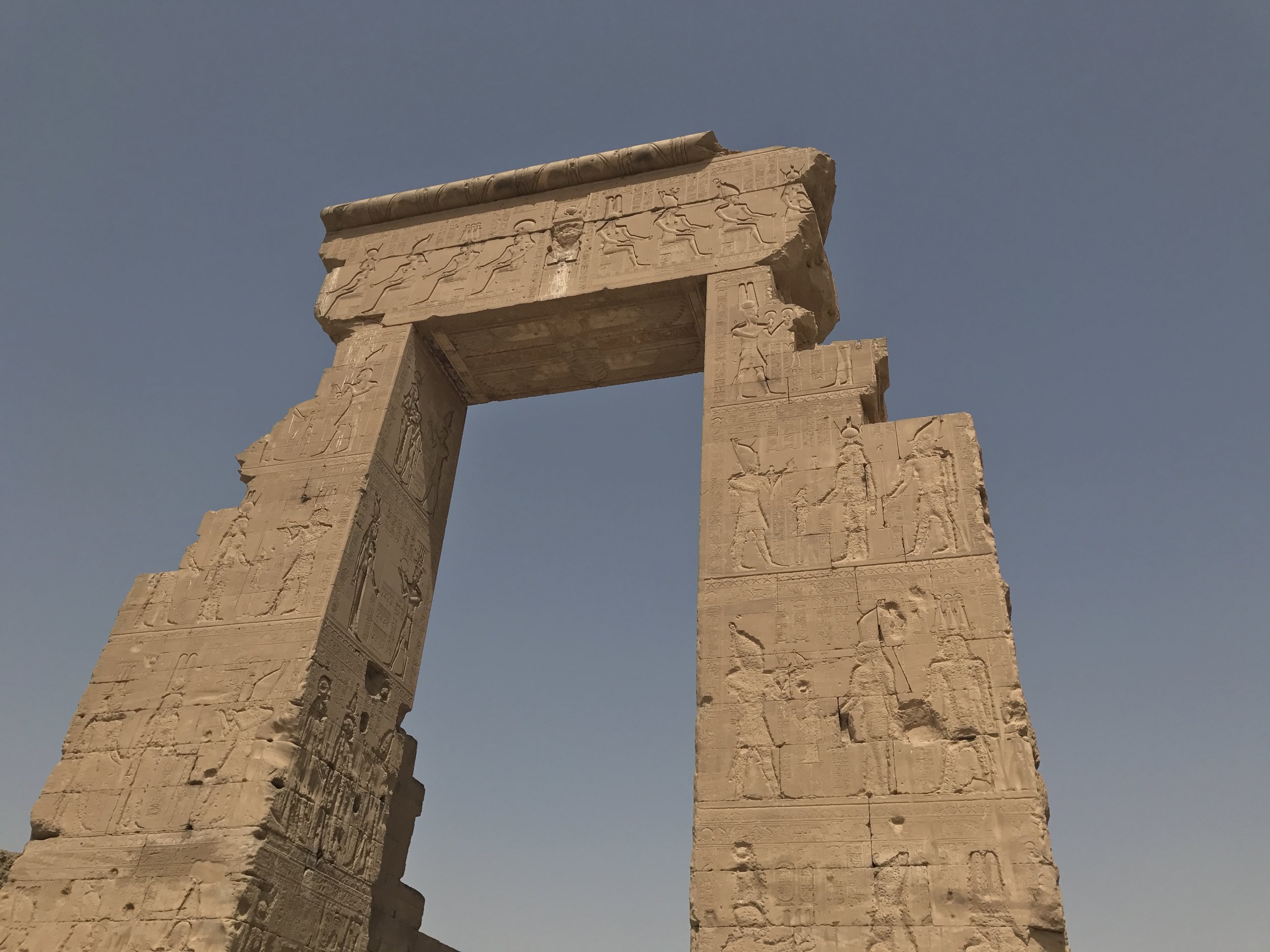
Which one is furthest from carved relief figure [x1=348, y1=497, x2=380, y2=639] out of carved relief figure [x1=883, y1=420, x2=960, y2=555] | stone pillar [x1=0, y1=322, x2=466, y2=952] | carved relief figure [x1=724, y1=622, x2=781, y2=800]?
carved relief figure [x1=883, y1=420, x2=960, y2=555]

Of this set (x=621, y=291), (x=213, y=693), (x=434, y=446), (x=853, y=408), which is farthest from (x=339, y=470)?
(x=853, y=408)

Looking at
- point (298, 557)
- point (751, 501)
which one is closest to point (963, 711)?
point (751, 501)

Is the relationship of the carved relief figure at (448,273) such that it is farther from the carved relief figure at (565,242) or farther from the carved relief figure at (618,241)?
the carved relief figure at (618,241)

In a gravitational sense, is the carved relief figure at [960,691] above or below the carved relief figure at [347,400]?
below

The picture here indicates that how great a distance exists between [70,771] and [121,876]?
96 centimetres

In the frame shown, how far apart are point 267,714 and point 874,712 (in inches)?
150

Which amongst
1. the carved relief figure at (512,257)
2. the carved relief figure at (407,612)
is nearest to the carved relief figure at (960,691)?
the carved relief figure at (407,612)

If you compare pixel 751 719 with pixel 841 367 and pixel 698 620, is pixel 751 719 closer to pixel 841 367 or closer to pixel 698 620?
pixel 698 620

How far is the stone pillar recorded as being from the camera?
6156 mm

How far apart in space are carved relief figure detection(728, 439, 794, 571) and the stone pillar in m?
2.85

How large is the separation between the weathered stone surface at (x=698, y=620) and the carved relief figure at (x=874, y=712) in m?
0.01

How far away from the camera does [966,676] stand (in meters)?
5.51

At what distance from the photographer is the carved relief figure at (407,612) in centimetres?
804

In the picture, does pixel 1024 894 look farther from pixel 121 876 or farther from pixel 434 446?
pixel 434 446
